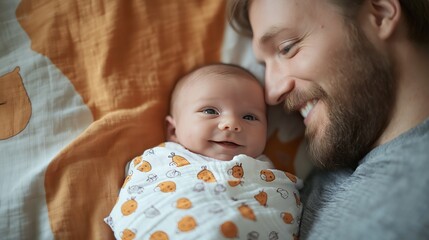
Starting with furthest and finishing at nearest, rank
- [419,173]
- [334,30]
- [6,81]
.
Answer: [6,81] < [334,30] < [419,173]

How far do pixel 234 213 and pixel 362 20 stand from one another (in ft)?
2.16

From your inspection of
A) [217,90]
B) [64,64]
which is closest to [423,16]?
[217,90]

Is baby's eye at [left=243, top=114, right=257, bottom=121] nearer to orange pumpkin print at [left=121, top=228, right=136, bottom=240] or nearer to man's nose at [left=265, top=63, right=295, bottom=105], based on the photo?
man's nose at [left=265, top=63, right=295, bottom=105]

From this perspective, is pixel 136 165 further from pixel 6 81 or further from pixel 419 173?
pixel 419 173

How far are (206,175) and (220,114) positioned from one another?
0.21m

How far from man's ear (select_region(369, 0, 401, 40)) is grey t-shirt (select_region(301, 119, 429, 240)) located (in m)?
0.29

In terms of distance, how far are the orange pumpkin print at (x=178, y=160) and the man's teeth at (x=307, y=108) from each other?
0.41 metres

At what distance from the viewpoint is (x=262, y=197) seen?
1085mm

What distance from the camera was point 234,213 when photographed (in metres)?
1.01

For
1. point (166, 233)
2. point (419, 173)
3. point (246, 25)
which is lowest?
point (166, 233)

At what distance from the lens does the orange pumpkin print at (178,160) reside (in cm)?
115

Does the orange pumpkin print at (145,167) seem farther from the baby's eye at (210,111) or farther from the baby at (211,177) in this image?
the baby's eye at (210,111)

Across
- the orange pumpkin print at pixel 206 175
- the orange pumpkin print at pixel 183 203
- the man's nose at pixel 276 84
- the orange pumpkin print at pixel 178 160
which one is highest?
the man's nose at pixel 276 84

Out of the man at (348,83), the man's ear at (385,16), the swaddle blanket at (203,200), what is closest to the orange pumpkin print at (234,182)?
the swaddle blanket at (203,200)
